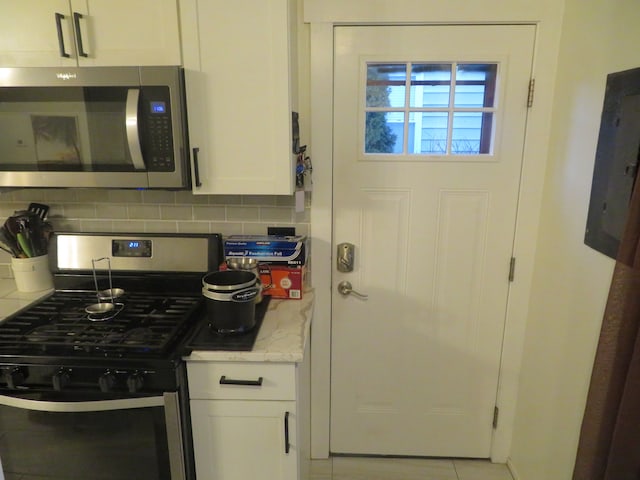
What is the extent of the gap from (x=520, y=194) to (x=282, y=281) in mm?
1085

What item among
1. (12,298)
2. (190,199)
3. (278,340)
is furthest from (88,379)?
(190,199)

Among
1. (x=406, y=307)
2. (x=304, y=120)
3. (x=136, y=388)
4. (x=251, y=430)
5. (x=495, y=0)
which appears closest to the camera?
(x=136, y=388)

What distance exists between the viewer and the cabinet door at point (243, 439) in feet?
4.73

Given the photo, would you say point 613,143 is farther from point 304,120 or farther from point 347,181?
point 304,120

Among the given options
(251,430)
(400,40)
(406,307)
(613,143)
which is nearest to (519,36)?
(400,40)

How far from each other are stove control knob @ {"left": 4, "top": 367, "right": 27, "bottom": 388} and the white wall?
183 centimetres

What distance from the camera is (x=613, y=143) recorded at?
1.33 meters

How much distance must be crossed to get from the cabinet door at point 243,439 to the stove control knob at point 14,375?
1.72 ft

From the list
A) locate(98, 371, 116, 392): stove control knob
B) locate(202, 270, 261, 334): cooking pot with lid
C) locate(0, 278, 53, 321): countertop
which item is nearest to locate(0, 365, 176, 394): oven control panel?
locate(98, 371, 116, 392): stove control knob

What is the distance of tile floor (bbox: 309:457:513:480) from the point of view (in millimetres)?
2084

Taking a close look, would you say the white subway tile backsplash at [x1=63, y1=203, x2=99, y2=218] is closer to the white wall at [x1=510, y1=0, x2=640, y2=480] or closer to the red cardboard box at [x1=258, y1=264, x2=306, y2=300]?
the red cardboard box at [x1=258, y1=264, x2=306, y2=300]

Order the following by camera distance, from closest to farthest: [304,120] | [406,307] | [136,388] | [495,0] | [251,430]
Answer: [136,388] → [251,430] → [495,0] → [304,120] → [406,307]

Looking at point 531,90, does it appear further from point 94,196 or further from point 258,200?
point 94,196

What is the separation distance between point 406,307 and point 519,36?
1225mm
